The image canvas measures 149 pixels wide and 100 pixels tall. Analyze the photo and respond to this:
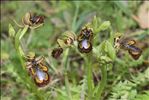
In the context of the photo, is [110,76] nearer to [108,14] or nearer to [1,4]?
[108,14]

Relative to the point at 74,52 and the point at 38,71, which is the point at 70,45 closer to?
the point at 38,71

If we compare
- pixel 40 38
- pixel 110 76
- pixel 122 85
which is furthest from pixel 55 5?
pixel 122 85

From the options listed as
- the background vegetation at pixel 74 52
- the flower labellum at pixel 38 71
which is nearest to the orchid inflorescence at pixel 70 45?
the flower labellum at pixel 38 71

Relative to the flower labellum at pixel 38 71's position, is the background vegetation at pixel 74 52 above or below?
above

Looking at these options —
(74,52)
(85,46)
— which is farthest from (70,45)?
(74,52)

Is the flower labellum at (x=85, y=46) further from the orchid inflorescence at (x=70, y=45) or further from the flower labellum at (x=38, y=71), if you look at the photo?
the flower labellum at (x=38, y=71)

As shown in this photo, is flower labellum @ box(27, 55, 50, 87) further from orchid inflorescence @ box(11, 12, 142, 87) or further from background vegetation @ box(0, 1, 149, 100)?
background vegetation @ box(0, 1, 149, 100)

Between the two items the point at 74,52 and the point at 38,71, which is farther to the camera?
the point at 74,52

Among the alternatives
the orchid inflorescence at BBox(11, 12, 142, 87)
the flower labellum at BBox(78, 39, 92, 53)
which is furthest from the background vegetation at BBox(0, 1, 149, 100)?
the flower labellum at BBox(78, 39, 92, 53)
